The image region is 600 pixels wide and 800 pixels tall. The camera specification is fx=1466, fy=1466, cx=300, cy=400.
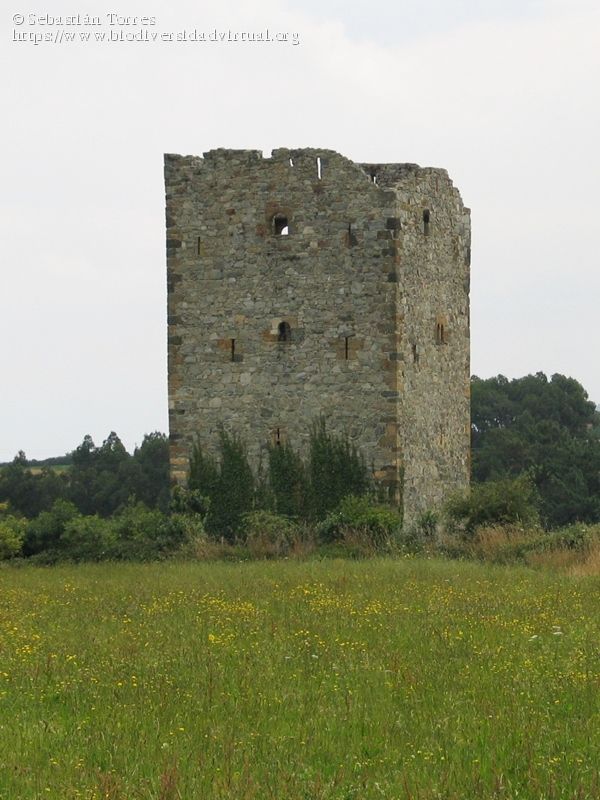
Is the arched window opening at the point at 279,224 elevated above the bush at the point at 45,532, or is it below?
above

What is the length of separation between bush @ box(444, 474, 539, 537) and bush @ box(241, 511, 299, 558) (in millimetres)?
2904

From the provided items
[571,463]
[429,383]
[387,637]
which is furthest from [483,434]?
[387,637]

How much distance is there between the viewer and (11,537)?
84.3 ft

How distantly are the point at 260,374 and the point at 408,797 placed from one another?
61.2ft

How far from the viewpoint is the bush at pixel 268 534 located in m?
24.8

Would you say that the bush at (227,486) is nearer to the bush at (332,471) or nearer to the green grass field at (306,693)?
the bush at (332,471)

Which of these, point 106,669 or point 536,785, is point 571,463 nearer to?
point 106,669

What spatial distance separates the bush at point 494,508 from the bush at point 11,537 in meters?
7.60

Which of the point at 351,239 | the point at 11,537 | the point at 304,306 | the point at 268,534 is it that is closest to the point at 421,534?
the point at 268,534

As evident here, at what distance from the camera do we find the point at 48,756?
356 inches

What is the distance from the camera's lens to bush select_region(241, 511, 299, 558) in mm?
24812

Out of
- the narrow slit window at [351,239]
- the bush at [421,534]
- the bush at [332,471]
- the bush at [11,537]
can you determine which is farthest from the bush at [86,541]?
the narrow slit window at [351,239]

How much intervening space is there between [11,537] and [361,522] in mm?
6189

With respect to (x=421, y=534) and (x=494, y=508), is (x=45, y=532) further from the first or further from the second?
(x=494, y=508)
